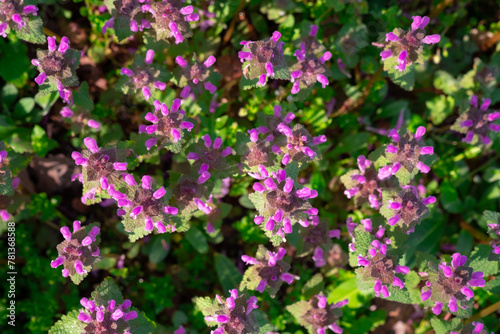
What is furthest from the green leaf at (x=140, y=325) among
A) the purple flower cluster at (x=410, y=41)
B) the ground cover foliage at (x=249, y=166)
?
the purple flower cluster at (x=410, y=41)

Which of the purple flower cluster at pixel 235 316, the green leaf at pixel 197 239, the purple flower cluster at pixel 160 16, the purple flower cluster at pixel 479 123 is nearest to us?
the purple flower cluster at pixel 235 316

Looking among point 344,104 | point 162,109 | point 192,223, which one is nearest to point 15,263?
point 192,223

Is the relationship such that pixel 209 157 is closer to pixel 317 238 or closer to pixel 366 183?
pixel 317 238

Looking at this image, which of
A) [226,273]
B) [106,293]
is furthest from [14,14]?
[226,273]

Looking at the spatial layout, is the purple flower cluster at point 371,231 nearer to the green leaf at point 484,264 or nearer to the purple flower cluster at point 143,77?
the green leaf at point 484,264

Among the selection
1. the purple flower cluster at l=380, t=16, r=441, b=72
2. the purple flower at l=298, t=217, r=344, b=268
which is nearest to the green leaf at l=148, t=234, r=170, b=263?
the purple flower at l=298, t=217, r=344, b=268

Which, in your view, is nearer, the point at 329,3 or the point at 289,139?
the point at 289,139

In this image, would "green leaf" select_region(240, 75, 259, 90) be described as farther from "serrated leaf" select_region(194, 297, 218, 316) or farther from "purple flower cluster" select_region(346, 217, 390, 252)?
"serrated leaf" select_region(194, 297, 218, 316)

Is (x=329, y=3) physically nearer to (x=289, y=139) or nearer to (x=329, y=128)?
(x=329, y=128)
